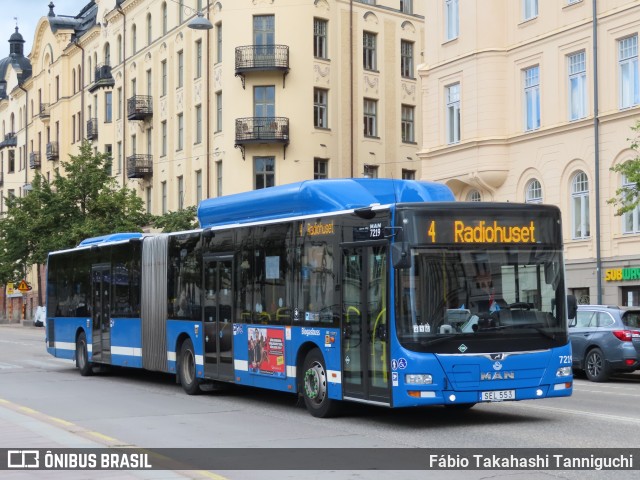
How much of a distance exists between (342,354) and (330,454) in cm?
Result: 308

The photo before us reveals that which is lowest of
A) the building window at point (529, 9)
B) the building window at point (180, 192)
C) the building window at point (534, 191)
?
the building window at point (534, 191)

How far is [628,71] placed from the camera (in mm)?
32438

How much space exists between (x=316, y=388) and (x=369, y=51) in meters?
40.1

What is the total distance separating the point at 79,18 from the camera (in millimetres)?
79938

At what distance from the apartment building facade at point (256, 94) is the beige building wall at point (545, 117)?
10.4m

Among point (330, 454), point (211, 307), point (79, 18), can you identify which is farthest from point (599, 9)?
point (79, 18)

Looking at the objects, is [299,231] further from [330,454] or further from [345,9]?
[345,9]

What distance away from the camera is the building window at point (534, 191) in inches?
1419

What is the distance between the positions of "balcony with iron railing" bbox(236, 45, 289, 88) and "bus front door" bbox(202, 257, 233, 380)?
31.1m

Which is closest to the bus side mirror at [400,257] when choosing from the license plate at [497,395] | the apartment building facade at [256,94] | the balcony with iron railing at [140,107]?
the license plate at [497,395]

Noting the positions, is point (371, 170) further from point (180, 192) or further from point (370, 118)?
point (180, 192)

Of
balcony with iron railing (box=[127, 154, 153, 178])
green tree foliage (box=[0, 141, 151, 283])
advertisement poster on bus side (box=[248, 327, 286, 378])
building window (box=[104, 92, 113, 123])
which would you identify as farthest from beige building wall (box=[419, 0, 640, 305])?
building window (box=[104, 92, 113, 123])

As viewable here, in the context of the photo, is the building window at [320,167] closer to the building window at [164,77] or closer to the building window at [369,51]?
the building window at [369,51]

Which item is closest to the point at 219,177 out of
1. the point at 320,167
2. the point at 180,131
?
the point at 320,167
